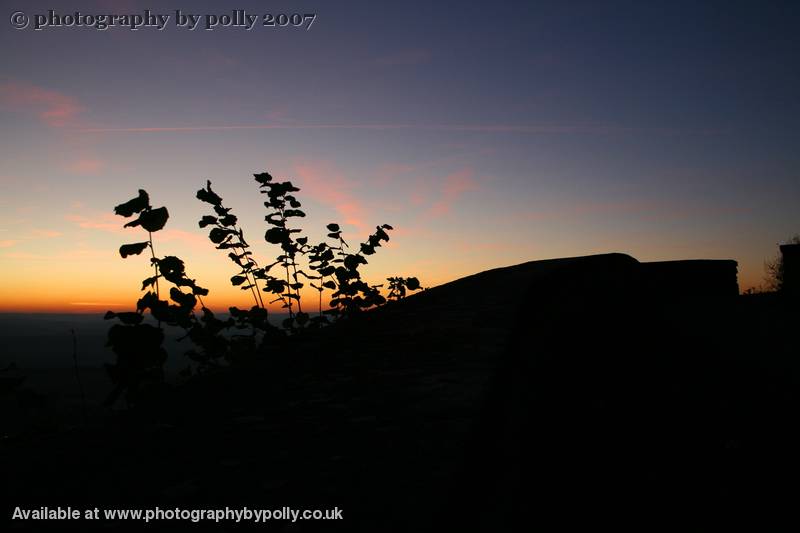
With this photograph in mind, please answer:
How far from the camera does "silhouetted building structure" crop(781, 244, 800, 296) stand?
33.7 feet

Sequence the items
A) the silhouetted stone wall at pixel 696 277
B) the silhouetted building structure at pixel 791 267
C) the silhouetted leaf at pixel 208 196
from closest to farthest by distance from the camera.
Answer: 1. the silhouetted leaf at pixel 208 196
2. the silhouetted stone wall at pixel 696 277
3. the silhouetted building structure at pixel 791 267

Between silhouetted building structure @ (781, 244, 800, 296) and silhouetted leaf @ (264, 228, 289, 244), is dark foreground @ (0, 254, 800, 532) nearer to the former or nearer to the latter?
silhouetted leaf @ (264, 228, 289, 244)

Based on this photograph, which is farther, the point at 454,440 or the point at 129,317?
the point at 129,317

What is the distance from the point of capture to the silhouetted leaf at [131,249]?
3.14 m

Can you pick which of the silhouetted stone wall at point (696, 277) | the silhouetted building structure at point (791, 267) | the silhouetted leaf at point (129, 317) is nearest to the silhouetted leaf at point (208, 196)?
the silhouetted leaf at point (129, 317)

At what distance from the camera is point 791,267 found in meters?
10.6

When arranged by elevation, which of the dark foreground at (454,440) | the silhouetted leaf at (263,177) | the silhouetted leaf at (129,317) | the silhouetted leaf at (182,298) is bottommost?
the dark foreground at (454,440)

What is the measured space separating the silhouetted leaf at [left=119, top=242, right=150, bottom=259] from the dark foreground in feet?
3.17

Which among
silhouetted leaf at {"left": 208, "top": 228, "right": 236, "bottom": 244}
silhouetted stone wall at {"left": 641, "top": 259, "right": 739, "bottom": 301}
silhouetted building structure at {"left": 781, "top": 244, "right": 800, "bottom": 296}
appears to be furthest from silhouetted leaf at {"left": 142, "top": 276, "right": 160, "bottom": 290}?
silhouetted building structure at {"left": 781, "top": 244, "right": 800, "bottom": 296}

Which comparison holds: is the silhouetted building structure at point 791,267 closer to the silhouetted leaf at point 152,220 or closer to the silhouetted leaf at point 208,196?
the silhouetted leaf at point 208,196

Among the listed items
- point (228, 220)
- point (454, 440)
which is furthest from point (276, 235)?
point (454, 440)

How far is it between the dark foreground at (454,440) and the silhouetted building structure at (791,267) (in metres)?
8.04

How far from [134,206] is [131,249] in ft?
0.91

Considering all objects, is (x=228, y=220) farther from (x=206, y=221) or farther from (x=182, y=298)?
(x=182, y=298)
